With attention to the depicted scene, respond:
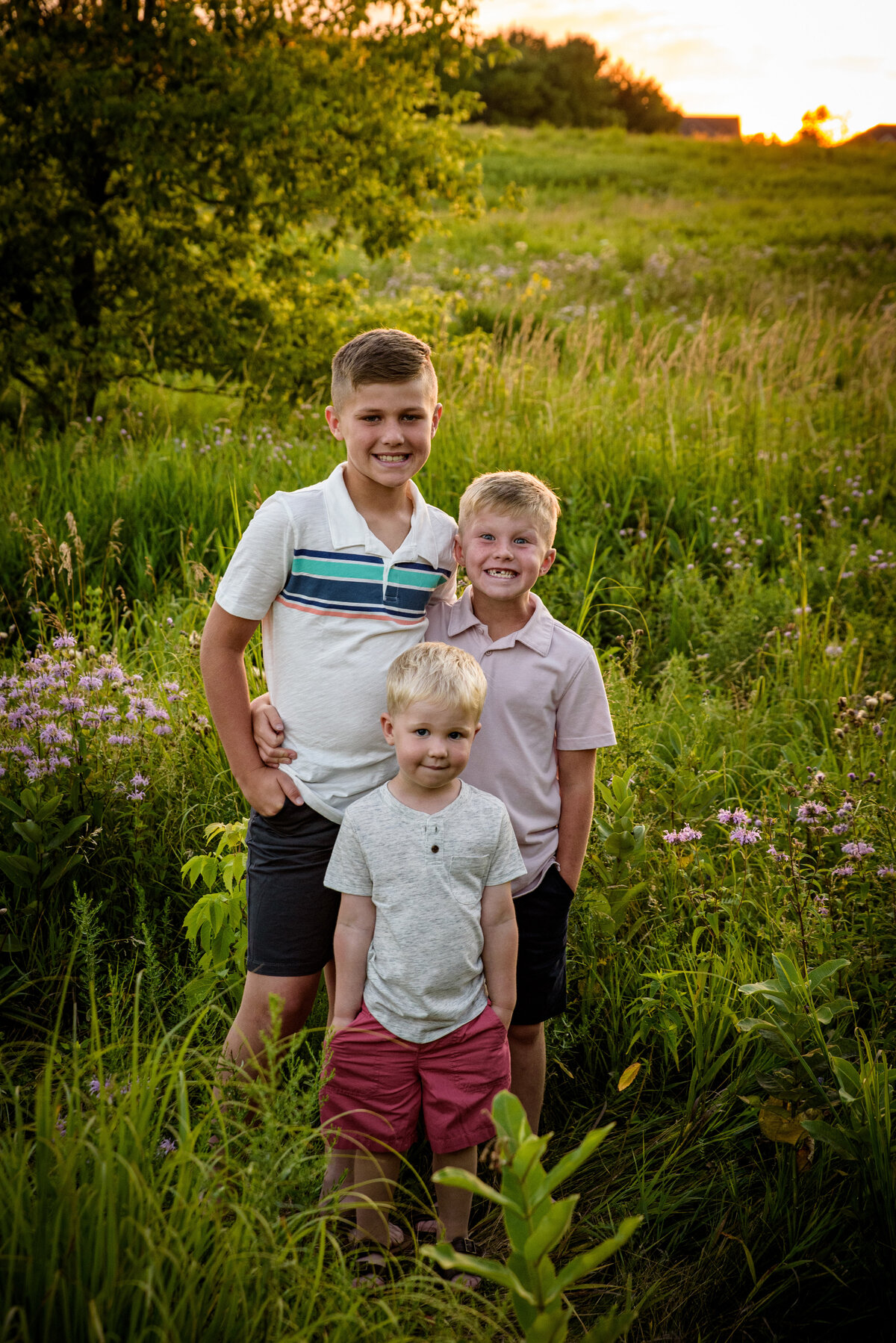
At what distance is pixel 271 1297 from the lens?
57.4 inches

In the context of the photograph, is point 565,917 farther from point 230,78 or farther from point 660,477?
point 230,78

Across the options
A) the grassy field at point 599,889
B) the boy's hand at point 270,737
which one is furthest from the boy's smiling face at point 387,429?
the grassy field at point 599,889

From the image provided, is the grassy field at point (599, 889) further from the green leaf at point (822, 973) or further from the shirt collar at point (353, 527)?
the shirt collar at point (353, 527)

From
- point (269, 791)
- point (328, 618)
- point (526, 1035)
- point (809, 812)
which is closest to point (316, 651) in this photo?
point (328, 618)

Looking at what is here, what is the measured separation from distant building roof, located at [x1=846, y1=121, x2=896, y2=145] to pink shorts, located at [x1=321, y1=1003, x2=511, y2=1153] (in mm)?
36003

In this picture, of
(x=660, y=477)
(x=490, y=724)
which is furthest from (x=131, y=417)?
(x=490, y=724)

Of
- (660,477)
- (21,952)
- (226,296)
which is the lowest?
(21,952)

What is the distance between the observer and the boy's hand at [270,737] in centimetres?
223

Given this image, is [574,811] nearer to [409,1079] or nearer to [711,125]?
[409,1079]

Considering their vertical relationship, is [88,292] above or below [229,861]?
above

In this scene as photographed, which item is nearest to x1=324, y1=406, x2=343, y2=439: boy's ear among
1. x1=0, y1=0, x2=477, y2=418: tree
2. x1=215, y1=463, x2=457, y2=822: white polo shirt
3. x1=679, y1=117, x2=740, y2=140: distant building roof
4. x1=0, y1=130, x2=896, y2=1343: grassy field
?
x1=215, y1=463, x2=457, y2=822: white polo shirt

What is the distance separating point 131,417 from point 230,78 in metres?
2.28

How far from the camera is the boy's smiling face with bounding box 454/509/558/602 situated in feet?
7.39

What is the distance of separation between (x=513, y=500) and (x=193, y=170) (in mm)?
5399
